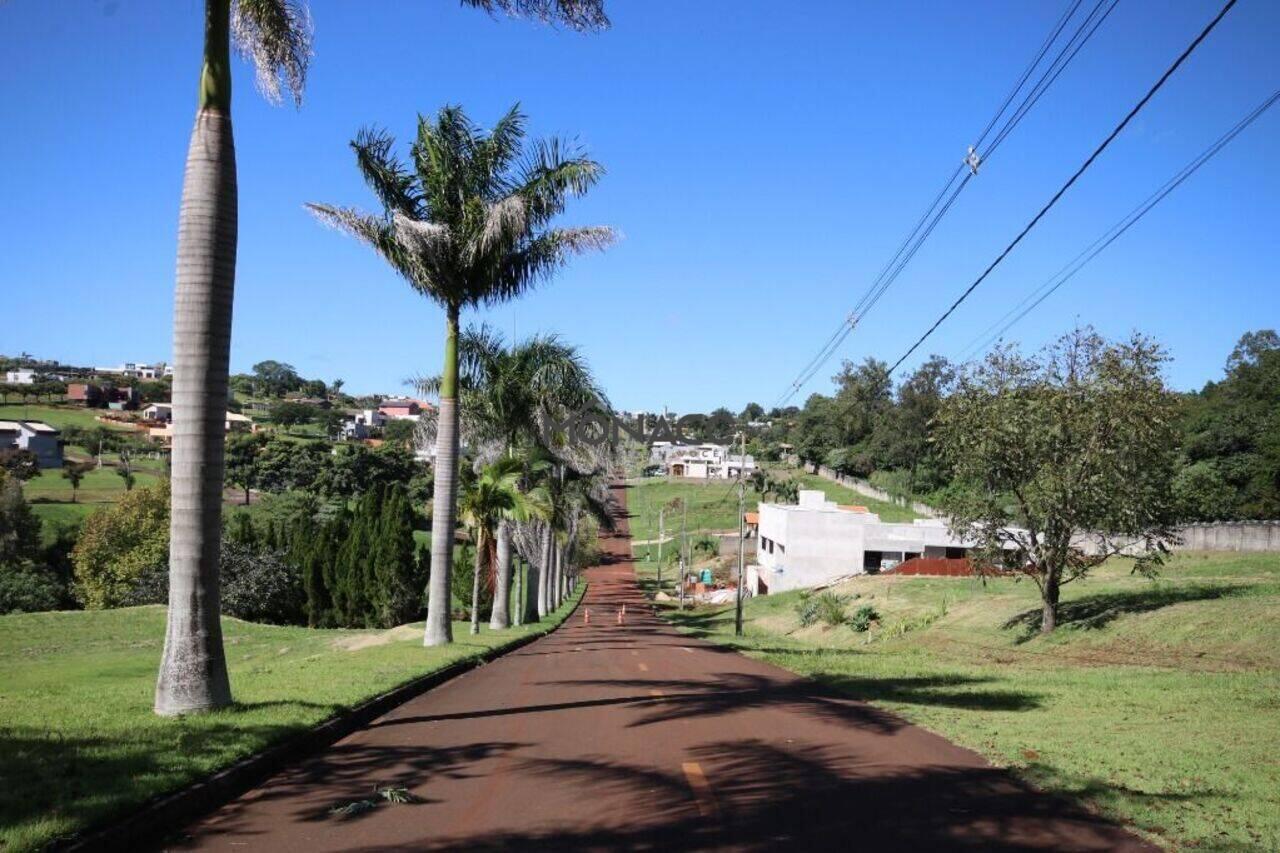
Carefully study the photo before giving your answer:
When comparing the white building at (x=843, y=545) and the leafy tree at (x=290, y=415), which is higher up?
the leafy tree at (x=290, y=415)

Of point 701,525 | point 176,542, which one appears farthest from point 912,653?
point 701,525

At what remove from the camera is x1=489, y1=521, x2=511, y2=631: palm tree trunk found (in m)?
29.8

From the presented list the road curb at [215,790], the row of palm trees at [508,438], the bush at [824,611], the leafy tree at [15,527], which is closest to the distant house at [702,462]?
the leafy tree at [15,527]

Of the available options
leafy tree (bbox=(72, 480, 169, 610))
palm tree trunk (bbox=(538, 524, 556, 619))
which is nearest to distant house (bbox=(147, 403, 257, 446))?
leafy tree (bbox=(72, 480, 169, 610))

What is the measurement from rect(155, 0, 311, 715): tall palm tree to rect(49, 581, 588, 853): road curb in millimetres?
1196

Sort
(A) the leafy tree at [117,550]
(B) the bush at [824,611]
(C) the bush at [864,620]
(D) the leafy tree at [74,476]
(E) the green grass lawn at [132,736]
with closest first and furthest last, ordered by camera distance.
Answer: (E) the green grass lawn at [132,736] < (C) the bush at [864,620] < (B) the bush at [824,611] < (A) the leafy tree at [117,550] < (D) the leafy tree at [74,476]

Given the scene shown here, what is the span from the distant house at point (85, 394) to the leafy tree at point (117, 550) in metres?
113

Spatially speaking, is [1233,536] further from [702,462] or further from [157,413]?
[157,413]

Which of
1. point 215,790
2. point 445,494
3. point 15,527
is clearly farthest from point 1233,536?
point 15,527

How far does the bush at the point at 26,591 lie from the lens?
57.3 m

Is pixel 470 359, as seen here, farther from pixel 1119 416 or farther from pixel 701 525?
pixel 701 525

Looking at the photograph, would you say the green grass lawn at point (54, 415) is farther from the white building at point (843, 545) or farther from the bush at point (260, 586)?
the white building at point (843, 545)

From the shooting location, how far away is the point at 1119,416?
23688 mm

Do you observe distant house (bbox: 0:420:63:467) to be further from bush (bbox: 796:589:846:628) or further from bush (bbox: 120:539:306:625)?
bush (bbox: 796:589:846:628)
